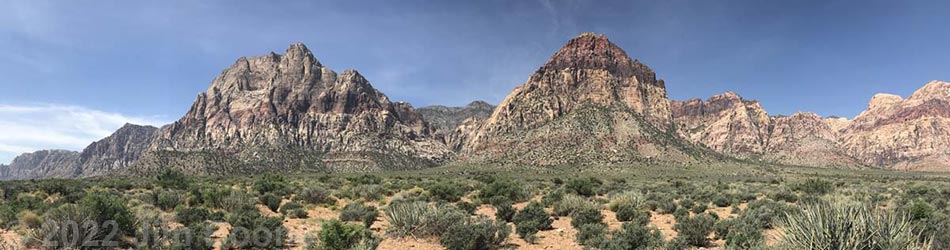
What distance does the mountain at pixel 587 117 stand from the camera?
109188 millimetres

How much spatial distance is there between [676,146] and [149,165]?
139 metres

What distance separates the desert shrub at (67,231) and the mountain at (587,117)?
306ft

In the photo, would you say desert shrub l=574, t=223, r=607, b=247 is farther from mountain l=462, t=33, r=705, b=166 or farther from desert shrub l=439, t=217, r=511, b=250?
mountain l=462, t=33, r=705, b=166

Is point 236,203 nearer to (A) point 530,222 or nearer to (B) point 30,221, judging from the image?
(B) point 30,221

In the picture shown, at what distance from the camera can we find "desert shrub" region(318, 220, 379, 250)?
37.1 feet

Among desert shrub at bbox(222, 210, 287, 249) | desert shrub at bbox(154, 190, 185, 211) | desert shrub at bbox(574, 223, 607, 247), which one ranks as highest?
desert shrub at bbox(154, 190, 185, 211)

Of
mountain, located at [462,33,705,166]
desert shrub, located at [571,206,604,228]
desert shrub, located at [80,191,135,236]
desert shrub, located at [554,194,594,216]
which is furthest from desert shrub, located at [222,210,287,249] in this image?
mountain, located at [462,33,705,166]

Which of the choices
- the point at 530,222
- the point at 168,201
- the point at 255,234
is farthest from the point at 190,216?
the point at 530,222

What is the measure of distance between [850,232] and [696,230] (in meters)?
5.75

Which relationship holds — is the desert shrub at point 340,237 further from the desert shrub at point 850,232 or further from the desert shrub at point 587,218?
the desert shrub at point 850,232

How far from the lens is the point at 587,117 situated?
127250 millimetres

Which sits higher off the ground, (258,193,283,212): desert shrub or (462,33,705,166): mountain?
(462,33,705,166): mountain

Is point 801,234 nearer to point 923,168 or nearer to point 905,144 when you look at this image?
point 923,168

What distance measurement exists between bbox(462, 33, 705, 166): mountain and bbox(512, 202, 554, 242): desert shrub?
84540mm
